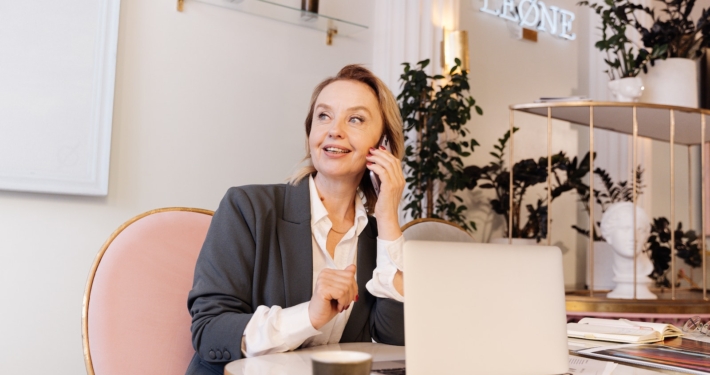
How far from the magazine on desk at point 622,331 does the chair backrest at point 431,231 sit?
667mm

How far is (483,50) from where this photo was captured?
4145 millimetres

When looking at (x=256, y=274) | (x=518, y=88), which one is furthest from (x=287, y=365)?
(x=518, y=88)

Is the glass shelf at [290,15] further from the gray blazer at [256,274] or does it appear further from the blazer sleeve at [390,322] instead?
the blazer sleeve at [390,322]

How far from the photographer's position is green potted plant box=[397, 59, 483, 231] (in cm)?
322

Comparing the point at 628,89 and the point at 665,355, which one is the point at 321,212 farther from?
the point at 628,89

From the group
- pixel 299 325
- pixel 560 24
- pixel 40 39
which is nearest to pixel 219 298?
pixel 299 325

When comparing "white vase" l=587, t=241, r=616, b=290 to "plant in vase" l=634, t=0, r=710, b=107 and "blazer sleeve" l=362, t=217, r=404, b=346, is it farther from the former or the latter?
"blazer sleeve" l=362, t=217, r=404, b=346

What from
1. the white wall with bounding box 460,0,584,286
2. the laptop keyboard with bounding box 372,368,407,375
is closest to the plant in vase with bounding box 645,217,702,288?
the white wall with bounding box 460,0,584,286

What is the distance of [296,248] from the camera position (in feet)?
5.12

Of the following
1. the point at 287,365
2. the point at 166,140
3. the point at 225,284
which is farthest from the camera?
the point at 166,140

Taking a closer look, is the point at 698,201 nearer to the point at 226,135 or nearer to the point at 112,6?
the point at 226,135

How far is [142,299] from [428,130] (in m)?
A: 2.03

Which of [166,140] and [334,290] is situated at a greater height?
[166,140]

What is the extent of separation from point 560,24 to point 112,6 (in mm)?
3000
